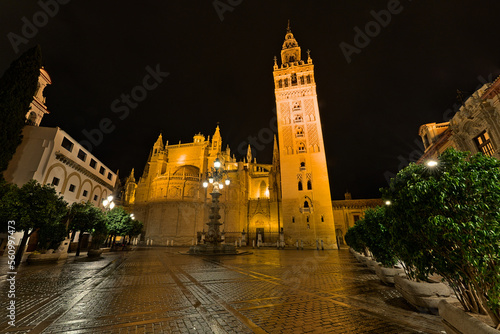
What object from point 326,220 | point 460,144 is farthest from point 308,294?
point 326,220

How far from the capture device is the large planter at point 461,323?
1789 millimetres

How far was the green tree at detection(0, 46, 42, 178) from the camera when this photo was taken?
14.4m

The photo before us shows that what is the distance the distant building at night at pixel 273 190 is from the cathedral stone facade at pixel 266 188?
0.44ft

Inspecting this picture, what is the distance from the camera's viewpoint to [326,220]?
28594 millimetres

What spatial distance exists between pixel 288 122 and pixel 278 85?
8435mm

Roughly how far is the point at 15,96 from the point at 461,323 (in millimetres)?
24852

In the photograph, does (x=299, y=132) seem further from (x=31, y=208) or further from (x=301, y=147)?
(x=31, y=208)

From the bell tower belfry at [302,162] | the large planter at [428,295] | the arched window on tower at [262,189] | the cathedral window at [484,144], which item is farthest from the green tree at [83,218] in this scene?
the arched window on tower at [262,189]

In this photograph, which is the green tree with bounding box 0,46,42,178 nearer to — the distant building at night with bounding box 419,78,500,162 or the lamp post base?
the lamp post base

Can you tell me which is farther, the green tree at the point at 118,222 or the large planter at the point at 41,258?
the green tree at the point at 118,222

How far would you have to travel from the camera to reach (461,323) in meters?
2.03

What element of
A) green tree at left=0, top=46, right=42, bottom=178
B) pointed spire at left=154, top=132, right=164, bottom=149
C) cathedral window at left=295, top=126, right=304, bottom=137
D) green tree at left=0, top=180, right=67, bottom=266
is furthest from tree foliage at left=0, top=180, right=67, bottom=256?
pointed spire at left=154, top=132, right=164, bottom=149

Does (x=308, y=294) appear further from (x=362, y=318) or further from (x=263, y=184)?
(x=263, y=184)

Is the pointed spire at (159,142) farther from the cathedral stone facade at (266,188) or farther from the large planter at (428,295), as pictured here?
the large planter at (428,295)
